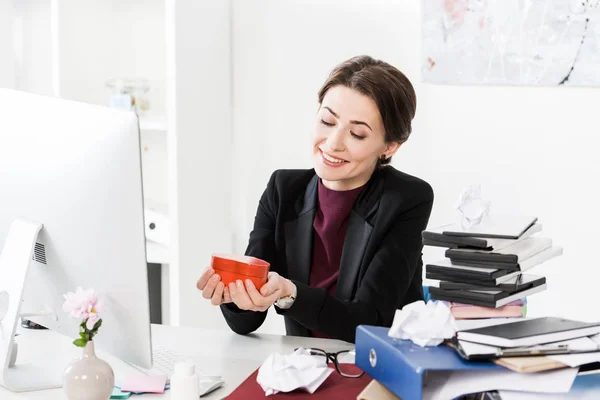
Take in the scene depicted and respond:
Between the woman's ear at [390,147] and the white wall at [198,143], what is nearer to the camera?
the woman's ear at [390,147]

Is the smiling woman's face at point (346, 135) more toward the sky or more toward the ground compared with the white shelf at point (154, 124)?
more toward the sky

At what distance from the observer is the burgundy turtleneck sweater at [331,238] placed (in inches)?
83.6

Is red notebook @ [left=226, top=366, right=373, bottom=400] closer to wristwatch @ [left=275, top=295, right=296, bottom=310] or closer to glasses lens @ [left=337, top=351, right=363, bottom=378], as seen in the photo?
glasses lens @ [left=337, top=351, right=363, bottom=378]

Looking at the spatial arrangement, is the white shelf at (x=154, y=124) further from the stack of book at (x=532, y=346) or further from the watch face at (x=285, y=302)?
the stack of book at (x=532, y=346)

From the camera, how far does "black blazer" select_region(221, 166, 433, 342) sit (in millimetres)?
1898

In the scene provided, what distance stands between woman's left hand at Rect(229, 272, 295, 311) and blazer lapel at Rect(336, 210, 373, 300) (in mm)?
290

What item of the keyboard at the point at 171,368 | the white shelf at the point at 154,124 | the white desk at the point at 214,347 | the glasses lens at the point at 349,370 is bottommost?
the white desk at the point at 214,347

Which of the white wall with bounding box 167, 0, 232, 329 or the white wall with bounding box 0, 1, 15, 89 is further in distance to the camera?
the white wall with bounding box 0, 1, 15, 89

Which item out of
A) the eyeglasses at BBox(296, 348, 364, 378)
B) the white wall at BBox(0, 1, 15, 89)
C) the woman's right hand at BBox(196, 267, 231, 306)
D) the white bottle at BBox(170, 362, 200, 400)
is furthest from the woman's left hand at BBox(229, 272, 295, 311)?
the white wall at BBox(0, 1, 15, 89)

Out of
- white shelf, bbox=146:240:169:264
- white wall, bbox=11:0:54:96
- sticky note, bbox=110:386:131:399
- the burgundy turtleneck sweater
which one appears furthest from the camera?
white wall, bbox=11:0:54:96

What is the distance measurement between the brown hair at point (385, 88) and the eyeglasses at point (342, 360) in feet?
1.98

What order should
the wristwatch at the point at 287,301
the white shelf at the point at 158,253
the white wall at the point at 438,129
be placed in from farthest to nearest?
the white shelf at the point at 158,253 < the white wall at the point at 438,129 < the wristwatch at the point at 287,301

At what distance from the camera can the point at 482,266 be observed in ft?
4.88

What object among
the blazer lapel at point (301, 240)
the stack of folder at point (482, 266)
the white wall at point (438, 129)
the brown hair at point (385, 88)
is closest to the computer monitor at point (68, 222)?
the stack of folder at point (482, 266)
